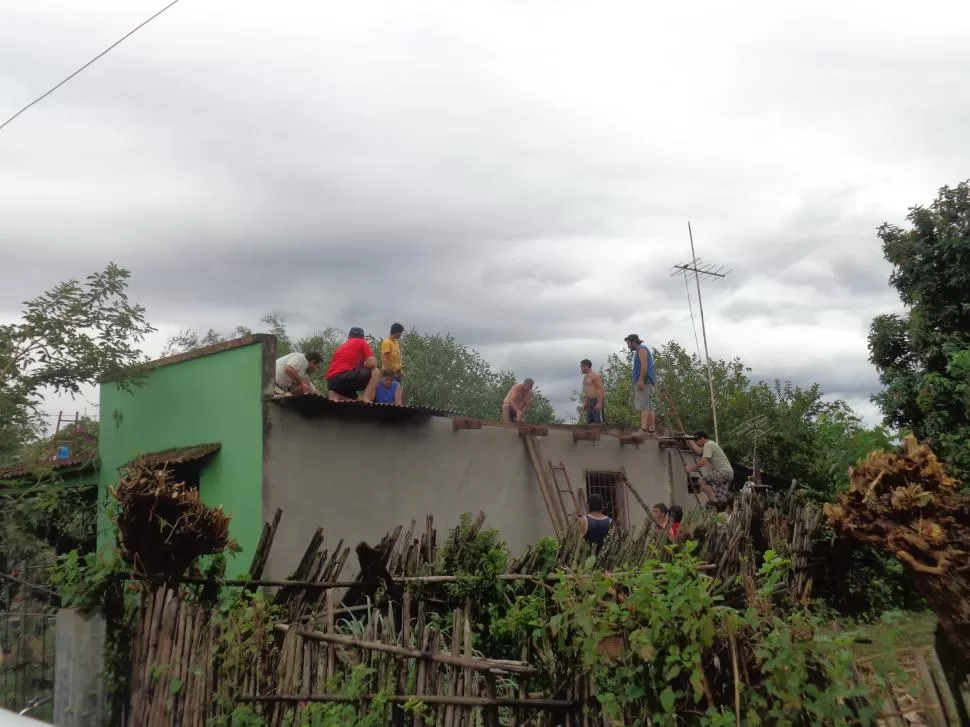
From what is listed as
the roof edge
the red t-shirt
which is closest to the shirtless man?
the red t-shirt

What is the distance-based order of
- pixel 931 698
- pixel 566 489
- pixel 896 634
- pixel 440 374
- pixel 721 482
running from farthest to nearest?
pixel 440 374 < pixel 566 489 < pixel 721 482 < pixel 931 698 < pixel 896 634

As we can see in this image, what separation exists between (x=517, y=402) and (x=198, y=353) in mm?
5185

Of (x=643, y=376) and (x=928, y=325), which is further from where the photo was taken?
(x=928, y=325)

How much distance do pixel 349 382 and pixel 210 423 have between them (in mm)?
1755

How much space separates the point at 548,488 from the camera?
511 inches

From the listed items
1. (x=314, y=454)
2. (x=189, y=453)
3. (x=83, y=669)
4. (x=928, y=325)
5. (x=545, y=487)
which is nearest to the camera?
(x=83, y=669)

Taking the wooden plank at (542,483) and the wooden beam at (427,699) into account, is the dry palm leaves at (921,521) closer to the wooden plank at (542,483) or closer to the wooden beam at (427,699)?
the wooden beam at (427,699)

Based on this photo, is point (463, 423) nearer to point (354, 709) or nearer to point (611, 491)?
point (611, 491)

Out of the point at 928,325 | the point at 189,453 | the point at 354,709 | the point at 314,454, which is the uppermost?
the point at 928,325

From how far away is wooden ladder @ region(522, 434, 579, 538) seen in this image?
42.5ft

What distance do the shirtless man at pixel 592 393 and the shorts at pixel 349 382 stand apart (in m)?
4.30

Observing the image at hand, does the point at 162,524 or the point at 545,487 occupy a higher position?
the point at 545,487

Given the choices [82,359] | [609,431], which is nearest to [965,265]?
[609,431]

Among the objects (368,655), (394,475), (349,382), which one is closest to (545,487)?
(394,475)
